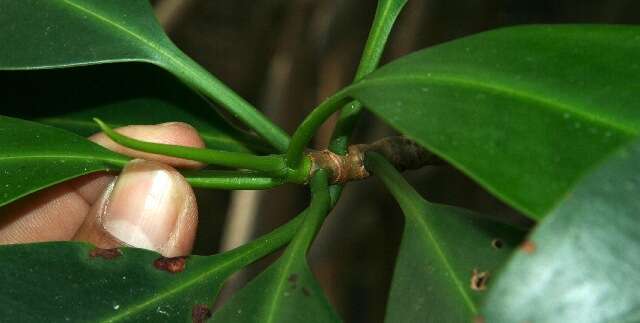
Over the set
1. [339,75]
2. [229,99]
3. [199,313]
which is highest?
[229,99]

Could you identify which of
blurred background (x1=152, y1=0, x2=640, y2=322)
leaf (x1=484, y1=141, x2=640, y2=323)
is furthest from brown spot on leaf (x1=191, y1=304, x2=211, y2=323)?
blurred background (x1=152, y1=0, x2=640, y2=322)

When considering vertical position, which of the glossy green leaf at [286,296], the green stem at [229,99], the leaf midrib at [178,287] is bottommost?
the glossy green leaf at [286,296]

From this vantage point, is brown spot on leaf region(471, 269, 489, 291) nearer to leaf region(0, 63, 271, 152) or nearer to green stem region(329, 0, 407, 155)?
green stem region(329, 0, 407, 155)

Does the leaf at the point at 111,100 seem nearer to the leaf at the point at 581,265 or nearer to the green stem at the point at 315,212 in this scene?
the green stem at the point at 315,212

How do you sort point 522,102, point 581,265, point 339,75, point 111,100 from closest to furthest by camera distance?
point 581,265 → point 522,102 → point 111,100 → point 339,75

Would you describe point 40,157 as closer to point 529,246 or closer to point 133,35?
point 133,35

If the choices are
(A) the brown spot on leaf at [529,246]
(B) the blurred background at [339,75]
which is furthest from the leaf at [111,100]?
(B) the blurred background at [339,75]

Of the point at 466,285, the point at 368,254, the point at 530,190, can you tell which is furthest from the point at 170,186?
the point at 368,254

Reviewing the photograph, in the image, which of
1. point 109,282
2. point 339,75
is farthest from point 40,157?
point 339,75
